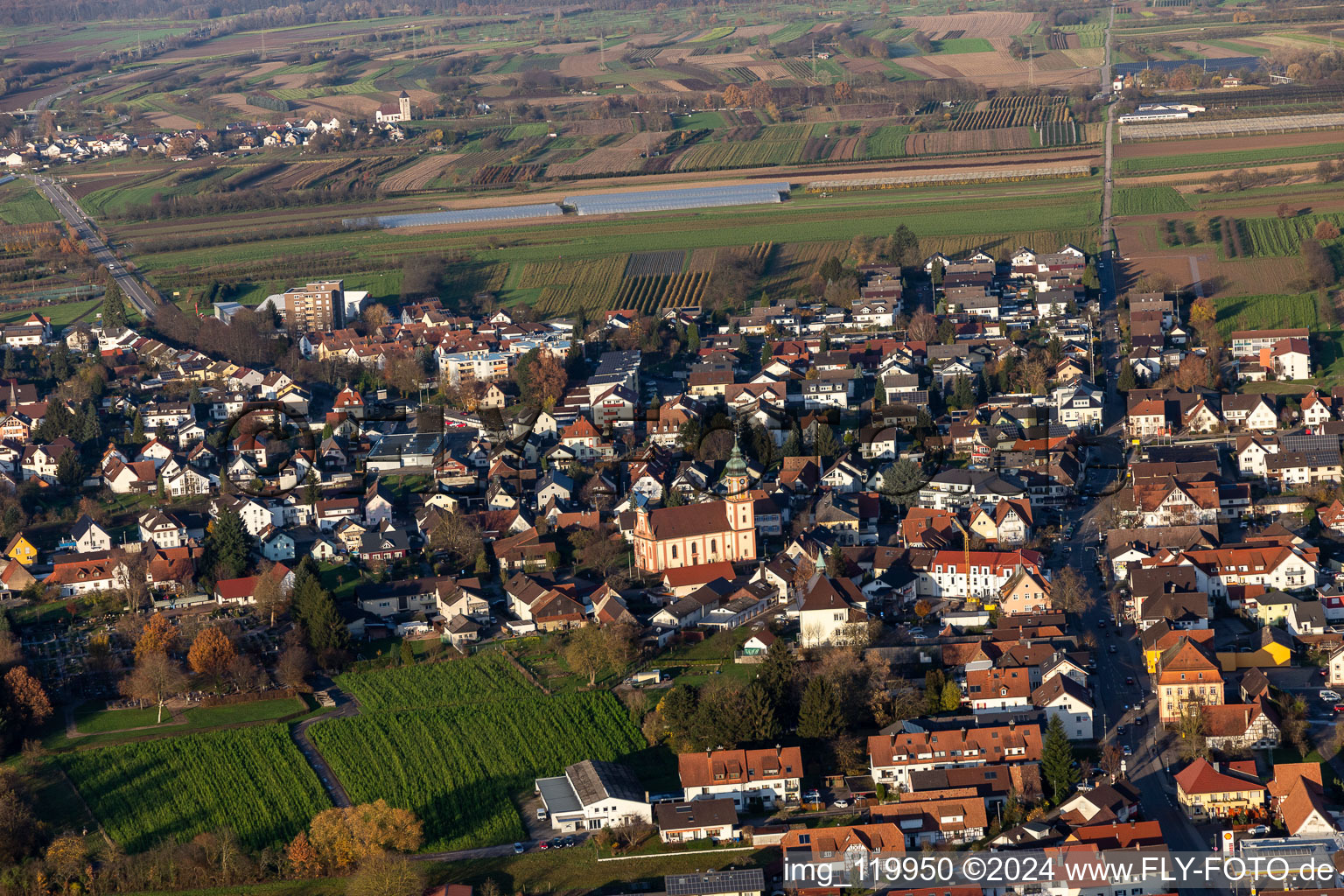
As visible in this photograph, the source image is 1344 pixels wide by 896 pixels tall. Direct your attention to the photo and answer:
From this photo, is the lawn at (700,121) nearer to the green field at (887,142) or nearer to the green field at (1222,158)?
the green field at (887,142)

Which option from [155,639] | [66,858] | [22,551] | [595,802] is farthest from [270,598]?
[595,802]

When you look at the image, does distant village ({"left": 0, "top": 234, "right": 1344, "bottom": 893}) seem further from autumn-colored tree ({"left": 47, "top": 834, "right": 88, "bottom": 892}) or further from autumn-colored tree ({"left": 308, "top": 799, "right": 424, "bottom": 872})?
autumn-colored tree ({"left": 47, "top": 834, "right": 88, "bottom": 892})

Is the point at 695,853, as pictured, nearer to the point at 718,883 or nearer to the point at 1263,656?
the point at 718,883

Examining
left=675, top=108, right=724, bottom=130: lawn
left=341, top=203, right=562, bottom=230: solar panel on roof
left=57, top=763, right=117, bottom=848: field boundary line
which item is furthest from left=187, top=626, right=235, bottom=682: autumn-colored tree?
left=675, top=108, right=724, bottom=130: lawn

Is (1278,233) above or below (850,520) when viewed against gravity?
above

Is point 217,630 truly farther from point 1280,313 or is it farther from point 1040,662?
point 1280,313

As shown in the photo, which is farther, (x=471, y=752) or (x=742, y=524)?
(x=742, y=524)

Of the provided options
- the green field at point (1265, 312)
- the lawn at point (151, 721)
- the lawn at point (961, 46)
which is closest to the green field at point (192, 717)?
the lawn at point (151, 721)
